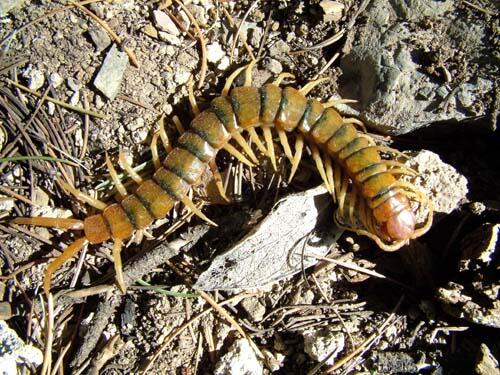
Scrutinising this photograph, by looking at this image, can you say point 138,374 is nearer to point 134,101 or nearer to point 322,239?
point 322,239

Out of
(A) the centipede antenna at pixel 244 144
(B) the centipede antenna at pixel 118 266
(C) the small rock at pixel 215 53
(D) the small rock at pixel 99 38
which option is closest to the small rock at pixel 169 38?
(C) the small rock at pixel 215 53

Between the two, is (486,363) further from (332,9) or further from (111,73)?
(111,73)

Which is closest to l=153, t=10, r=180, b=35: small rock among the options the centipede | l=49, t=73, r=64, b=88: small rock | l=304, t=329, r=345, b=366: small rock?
the centipede

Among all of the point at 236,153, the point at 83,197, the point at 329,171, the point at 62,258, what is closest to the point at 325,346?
the point at 329,171

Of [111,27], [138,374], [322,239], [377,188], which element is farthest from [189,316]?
[111,27]

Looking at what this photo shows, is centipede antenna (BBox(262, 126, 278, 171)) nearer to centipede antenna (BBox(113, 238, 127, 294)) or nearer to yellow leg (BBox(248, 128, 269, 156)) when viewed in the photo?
yellow leg (BBox(248, 128, 269, 156))
